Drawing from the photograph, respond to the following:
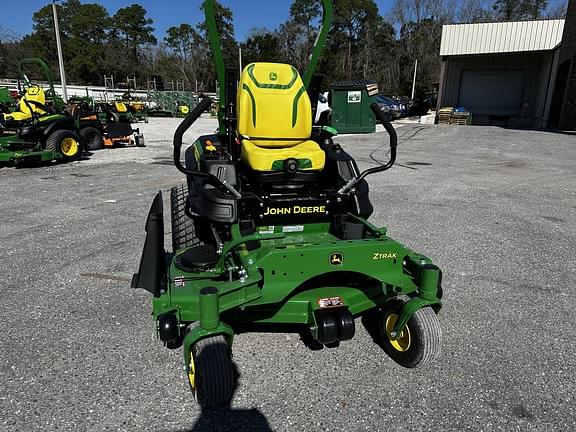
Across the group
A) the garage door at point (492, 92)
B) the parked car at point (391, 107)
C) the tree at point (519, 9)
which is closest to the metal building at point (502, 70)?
the garage door at point (492, 92)

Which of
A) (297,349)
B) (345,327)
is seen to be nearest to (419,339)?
(345,327)

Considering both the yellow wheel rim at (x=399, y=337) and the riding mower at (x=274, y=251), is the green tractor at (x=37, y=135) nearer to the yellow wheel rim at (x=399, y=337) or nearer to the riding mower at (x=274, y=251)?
the riding mower at (x=274, y=251)

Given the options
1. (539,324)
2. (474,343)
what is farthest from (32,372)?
(539,324)

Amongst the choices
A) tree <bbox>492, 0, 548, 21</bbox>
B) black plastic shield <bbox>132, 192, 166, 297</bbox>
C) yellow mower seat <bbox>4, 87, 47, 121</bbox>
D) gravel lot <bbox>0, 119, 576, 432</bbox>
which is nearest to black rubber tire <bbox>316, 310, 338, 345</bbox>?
gravel lot <bbox>0, 119, 576, 432</bbox>

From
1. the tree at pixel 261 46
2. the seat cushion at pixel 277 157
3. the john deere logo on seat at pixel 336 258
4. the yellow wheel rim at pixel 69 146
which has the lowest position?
the yellow wheel rim at pixel 69 146

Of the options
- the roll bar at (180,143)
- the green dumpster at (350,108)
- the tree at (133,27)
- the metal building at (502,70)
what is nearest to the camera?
the roll bar at (180,143)

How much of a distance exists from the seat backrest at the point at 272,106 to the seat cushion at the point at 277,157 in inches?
4.7

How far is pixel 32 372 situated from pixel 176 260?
1.14 meters

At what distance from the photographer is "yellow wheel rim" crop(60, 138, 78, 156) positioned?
10273mm

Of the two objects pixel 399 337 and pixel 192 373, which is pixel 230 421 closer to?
pixel 192 373

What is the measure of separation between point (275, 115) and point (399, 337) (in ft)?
6.50

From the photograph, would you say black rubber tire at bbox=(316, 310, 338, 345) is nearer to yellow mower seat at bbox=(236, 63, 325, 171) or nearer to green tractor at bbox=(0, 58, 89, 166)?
yellow mower seat at bbox=(236, 63, 325, 171)

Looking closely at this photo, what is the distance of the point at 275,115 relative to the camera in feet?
11.5

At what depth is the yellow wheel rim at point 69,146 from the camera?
10.3m
